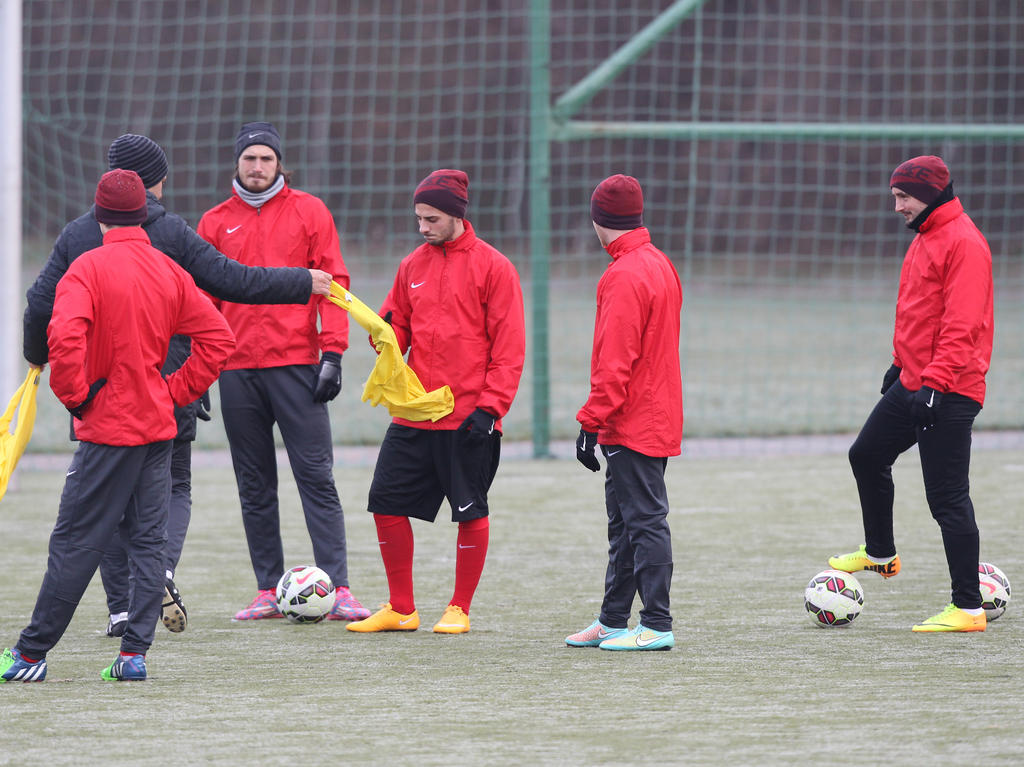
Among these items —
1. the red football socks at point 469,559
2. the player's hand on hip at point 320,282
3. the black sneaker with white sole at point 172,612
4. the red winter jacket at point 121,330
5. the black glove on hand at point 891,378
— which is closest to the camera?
the red winter jacket at point 121,330

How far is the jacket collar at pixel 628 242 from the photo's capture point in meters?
5.57

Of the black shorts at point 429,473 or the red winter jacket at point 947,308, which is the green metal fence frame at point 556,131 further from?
the red winter jacket at point 947,308

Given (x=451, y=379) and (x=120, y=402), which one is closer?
(x=120, y=402)

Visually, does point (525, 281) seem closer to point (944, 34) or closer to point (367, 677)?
point (944, 34)

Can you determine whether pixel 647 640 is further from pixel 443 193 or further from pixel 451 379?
pixel 443 193

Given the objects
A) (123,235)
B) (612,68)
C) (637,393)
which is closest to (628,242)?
(637,393)

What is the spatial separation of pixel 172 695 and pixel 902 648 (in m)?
2.46

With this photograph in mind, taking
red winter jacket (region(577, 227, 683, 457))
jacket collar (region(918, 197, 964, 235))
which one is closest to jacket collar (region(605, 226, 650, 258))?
red winter jacket (region(577, 227, 683, 457))

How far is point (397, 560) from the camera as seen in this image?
19.8 feet

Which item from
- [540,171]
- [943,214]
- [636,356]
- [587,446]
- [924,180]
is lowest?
[587,446]

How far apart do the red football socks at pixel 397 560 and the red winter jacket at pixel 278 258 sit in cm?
76

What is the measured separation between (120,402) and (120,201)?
63cm

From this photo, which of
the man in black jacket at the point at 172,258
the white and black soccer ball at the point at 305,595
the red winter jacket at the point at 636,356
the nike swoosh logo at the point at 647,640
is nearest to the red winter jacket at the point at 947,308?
the red winter jacket at the point at 636,356

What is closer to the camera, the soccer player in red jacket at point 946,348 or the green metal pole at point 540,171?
the soccer player in red jacket at point 946,348
